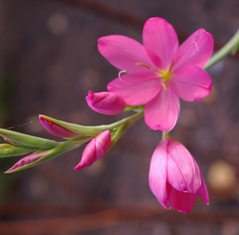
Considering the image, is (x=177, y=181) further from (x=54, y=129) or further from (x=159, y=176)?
(x=54, y=129)

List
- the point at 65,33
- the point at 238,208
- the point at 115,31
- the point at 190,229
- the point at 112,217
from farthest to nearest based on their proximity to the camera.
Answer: the point at 65,33 → the point at 115,31 → the point at 190,229 → the point at 238,208 → the point at 112,217

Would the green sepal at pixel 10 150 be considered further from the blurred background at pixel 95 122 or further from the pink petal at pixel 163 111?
the blurred background at pixel 95 122

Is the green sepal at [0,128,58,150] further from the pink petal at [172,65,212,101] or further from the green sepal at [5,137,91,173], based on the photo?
the pink petal at [172,65,212,101]

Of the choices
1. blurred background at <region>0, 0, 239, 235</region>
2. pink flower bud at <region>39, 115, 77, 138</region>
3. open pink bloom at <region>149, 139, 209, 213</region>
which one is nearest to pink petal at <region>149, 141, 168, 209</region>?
open pink bloom at <region>149, 139, 209, 213</region>

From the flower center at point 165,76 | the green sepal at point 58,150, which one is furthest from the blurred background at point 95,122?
the green sepal at point 58,150

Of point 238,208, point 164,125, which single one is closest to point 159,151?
point 164,125

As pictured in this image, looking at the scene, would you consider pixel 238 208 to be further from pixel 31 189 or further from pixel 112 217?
pixel 31 189

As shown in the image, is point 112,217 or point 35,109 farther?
point 35,109
